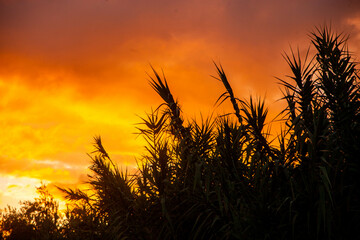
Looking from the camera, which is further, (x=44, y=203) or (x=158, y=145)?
(x=44, y=203)

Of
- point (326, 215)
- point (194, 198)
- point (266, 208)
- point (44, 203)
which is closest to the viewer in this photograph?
point (326, 215)

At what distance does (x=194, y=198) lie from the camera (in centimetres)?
836

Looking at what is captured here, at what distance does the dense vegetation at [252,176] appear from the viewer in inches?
269

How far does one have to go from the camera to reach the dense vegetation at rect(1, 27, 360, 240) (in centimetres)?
684

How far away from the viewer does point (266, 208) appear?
7.03 metres

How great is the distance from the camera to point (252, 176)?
28.2 feet

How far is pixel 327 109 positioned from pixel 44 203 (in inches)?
1079

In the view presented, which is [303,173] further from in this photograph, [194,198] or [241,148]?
[194,198]

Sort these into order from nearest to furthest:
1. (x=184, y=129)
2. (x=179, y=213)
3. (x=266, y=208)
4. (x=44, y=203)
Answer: (x=266, y=208) → (x=179, y=213) → (x=184, y=129) → (x=44, y=203)

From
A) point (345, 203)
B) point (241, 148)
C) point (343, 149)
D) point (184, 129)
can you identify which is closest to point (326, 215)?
point (345, 203)

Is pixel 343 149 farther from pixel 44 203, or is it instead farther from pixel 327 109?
pixel 44 203

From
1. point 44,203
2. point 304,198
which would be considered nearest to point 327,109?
point 304,198

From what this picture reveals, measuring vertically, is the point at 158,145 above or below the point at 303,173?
above

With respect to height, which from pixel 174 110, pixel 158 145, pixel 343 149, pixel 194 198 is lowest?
pixel 194 198
